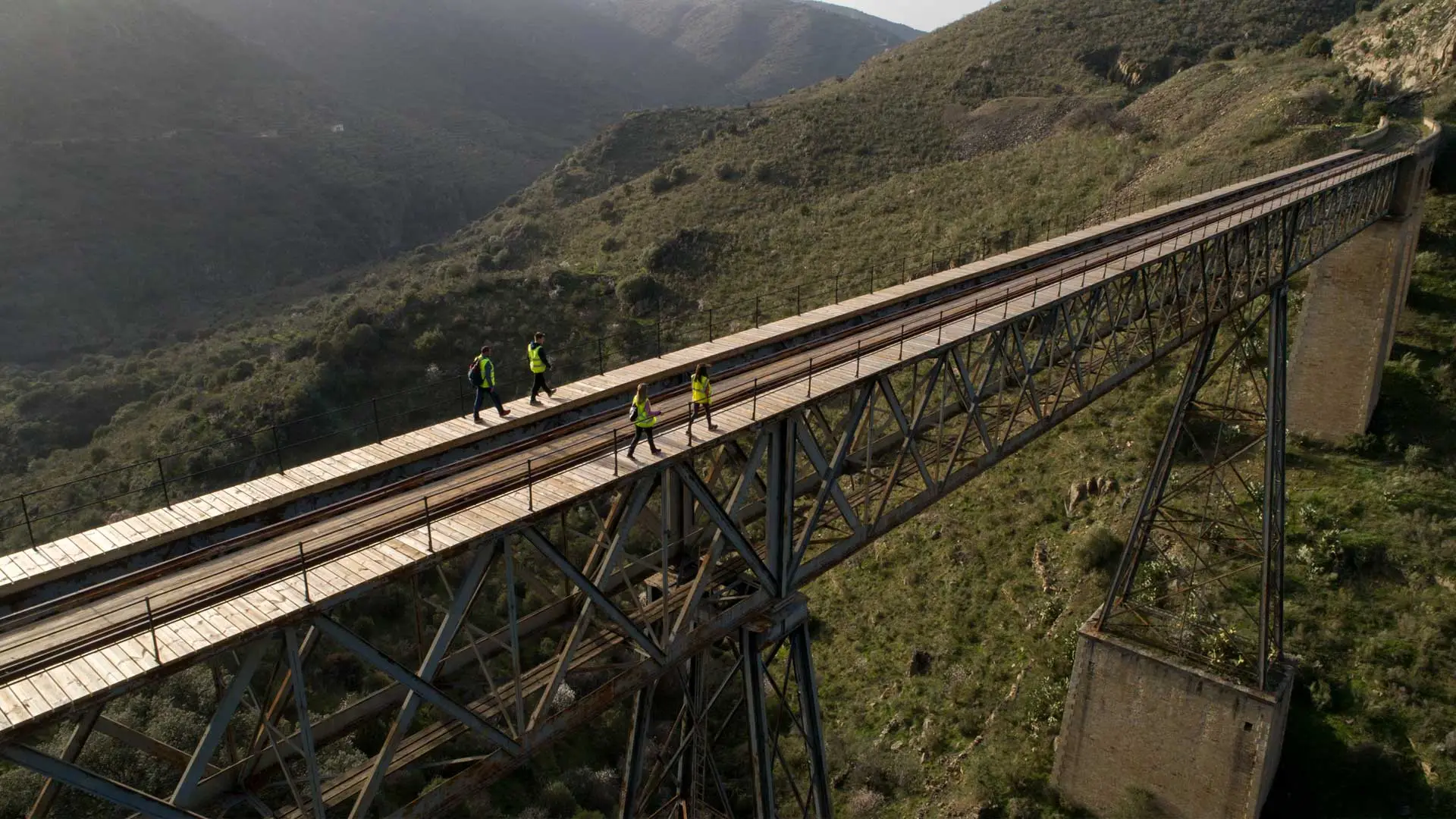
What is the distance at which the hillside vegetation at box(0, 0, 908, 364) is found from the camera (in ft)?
203

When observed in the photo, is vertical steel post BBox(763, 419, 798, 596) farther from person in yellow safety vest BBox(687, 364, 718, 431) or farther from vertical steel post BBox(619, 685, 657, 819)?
vertical steel post BBox(619, 685, 657, 819)

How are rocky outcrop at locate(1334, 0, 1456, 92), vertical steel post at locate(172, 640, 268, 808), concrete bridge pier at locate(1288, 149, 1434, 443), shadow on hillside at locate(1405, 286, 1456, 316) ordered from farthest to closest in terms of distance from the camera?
rocky outcrop at locate(1334, 0, 1456, 92), shadow on hillside at locate(1405, 286, 1456, 316), concrete bridge pier at locate(1288, 149, 1434, 443), vertical steel post at locate(172, 640, 268, 808)

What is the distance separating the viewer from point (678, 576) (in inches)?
442

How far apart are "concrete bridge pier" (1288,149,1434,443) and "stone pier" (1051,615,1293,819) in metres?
13.7

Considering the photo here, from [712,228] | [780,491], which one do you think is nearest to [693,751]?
[780,491]

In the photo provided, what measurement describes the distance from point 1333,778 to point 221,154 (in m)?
96.4

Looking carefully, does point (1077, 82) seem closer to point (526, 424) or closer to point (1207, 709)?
point (1207, 709)

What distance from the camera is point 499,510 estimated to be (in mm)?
8148

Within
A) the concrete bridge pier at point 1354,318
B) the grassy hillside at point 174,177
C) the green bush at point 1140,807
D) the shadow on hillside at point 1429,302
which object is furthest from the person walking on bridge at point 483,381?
the grassy hillside at point 174,177

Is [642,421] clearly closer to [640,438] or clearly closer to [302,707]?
[640,438]

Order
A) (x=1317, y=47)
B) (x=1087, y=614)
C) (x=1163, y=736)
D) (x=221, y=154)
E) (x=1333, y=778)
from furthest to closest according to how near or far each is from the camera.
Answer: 1. (x=221, y=154)
2. (x=1317, y=47)
3. (x=1087, y=614)
4. (x=1163, y=736)
5. (x=1333, y=778)

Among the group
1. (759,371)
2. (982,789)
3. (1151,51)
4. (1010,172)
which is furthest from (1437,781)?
(1151,51)

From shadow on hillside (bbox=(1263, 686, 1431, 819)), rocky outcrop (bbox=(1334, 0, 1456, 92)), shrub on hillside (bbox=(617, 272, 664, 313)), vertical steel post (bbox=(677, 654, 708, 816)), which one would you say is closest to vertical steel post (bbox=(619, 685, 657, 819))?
vertical steel post (bbox=(677, 654, 708, 816))

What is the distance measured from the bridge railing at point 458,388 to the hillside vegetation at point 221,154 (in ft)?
98.0
